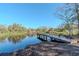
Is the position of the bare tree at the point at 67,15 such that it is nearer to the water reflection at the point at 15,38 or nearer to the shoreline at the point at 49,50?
the shoreline at the point at 49,50

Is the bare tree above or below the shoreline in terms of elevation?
above

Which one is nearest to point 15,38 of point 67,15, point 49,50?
point 49,50

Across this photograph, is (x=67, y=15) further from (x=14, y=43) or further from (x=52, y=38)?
(x=14, y=43)

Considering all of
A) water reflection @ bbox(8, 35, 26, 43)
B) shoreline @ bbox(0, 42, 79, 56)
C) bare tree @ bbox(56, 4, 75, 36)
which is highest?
bare tree @ bbox(56, 4, 75, 36)

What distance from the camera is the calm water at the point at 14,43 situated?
4.57 feet

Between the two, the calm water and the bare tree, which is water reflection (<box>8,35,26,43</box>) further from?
the bare tree

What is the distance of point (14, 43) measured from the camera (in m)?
1.40

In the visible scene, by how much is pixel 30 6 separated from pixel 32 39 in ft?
0.80

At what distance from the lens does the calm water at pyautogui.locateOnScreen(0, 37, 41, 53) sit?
1.39 meters

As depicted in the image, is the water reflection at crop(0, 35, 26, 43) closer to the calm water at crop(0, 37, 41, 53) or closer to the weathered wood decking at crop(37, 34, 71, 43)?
the calm water at crop(0, 37, 41, 53)

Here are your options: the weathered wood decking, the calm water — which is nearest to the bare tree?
the weathered wood decking

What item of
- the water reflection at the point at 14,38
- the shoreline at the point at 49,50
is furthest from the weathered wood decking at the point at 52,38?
the water reflection at the point at 14,38

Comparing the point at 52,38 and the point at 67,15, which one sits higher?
the point at 67,15

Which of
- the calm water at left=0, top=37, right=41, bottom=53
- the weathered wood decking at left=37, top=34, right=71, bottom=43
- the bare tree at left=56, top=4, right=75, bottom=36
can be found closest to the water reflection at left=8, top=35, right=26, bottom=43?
the calm water at left=0, top=37, right=41, bottom=53
